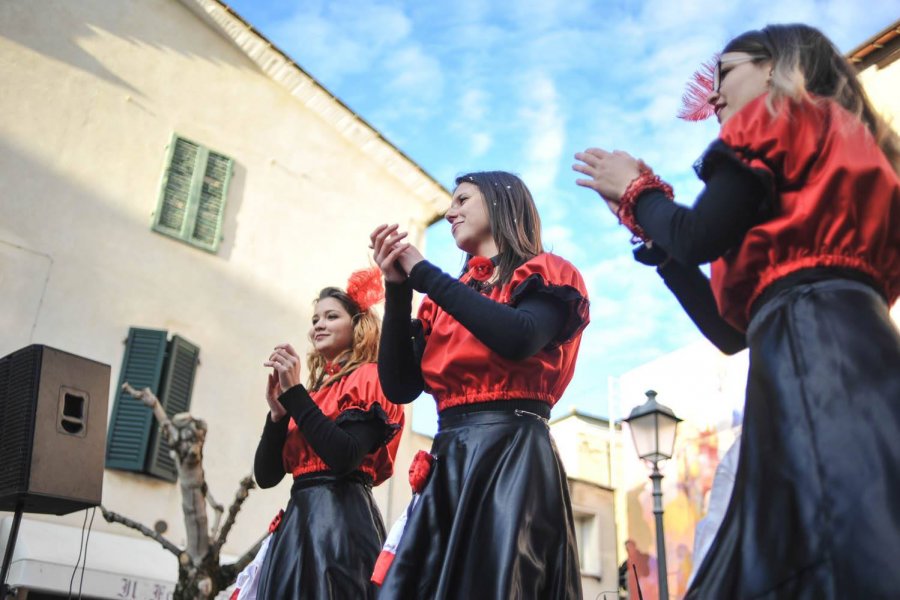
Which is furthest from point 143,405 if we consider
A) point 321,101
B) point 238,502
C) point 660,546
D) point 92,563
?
point 660,546

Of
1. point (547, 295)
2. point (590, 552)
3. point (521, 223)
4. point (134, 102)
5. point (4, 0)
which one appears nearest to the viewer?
point (547, 295)

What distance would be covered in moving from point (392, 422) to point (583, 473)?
1983cm

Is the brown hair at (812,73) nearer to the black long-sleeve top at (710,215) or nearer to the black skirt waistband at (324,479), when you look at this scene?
the black long-sleeve top at (710,215)

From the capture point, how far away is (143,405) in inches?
379

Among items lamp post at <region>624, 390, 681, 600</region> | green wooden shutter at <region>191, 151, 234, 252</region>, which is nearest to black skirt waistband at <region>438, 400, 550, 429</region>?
lamp post at <region>624, 390, 681, 600</region>

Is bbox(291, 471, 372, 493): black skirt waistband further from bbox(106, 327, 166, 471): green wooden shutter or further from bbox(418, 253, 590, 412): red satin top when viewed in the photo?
bbox(106, 327, 166, 471): green wooden shutter

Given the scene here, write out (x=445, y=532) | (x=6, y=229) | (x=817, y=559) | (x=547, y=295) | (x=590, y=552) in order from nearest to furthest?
(x=817, y=559) → (x=445, y=532) → (x=547, y=295) → (x=6, y=229) → (x=590, y=552)

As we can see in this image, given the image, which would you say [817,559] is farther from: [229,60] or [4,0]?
[229,60]

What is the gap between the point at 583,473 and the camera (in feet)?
73.2

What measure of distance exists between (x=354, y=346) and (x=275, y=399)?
1.41ft

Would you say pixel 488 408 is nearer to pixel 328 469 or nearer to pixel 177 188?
pixel 328 469

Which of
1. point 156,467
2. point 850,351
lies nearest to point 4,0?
point 156,467

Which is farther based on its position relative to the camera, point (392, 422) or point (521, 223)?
point (392, 422)

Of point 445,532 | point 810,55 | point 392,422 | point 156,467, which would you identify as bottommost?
point 445,532
